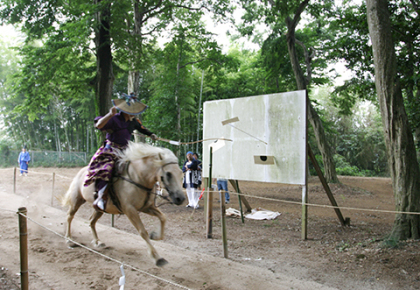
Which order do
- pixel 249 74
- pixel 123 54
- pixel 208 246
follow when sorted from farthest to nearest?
1. pixel 249 74
2. pixel 123 54
3. pixel 208 246

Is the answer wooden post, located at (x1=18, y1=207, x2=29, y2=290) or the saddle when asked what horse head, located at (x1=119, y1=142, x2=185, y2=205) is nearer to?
the saddle

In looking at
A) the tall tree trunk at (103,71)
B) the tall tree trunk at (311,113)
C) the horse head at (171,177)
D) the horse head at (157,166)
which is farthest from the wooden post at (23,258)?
the tall tree trunk at (311,113)

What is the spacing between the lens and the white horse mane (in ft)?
14.2

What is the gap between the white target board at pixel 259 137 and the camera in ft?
21.9

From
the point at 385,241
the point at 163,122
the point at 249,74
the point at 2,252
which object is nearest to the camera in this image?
the point at 2,252

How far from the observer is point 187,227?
25.8ft

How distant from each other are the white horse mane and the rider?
0.95 feet

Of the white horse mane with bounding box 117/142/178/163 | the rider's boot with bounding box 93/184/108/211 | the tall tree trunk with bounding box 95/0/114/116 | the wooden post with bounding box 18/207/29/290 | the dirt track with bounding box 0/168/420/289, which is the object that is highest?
the tall tree trunk with bounding box 95/0/114/116

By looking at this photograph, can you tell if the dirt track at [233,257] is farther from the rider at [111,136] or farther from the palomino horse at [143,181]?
the rider at [111,136]

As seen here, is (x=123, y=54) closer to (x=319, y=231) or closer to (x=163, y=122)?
(x=163, y=122)

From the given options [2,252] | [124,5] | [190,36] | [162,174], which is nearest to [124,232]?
[2,252]

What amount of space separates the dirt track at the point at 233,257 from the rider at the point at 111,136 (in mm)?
1134

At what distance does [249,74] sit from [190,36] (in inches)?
353

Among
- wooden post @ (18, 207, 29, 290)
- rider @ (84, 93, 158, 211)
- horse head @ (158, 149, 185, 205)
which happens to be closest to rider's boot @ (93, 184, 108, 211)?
rider @ (84, 93, 158, 211)
